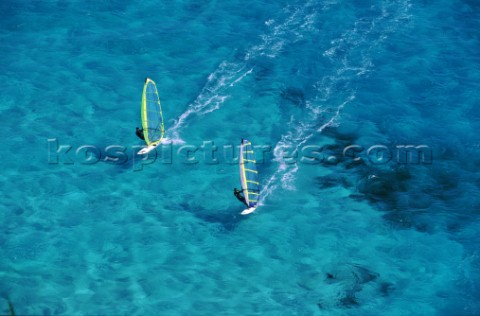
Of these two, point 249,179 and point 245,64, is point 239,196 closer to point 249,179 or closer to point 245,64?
point 249,179

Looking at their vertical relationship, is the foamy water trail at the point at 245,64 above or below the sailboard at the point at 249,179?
above

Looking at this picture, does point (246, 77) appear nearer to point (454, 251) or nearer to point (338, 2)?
point (338, 2)

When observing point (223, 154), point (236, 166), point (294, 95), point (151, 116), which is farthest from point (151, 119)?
point (294, 95)

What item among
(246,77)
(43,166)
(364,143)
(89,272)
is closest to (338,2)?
(246,77)

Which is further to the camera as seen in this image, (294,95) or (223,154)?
(294,95)

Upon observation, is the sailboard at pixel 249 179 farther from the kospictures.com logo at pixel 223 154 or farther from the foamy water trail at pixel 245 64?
the foamy water trail at pixel 245 64

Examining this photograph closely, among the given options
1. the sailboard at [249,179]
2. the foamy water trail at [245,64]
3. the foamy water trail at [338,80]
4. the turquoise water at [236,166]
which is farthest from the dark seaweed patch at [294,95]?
the sailboard at [249,179]

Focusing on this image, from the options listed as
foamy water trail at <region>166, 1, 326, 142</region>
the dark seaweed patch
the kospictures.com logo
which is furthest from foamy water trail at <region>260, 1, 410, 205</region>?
foamy water trail at <region>166, 1, 326, 142</region>
